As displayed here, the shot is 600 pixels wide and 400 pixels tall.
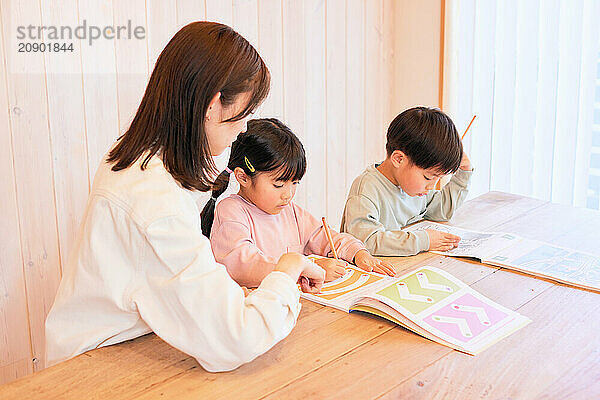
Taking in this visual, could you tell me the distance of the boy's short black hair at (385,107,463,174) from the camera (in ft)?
6.50

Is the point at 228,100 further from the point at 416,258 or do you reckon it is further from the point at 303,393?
the point at 416,258

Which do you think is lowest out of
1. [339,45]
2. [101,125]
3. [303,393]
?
[303,393]

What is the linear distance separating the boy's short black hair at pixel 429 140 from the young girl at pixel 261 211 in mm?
363

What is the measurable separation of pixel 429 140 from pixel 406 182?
6.1 inches

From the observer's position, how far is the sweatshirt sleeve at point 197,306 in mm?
1127

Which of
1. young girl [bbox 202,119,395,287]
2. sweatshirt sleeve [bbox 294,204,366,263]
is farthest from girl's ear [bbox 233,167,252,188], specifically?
sweatshirt sleeve [bbox 294,204,366,263]

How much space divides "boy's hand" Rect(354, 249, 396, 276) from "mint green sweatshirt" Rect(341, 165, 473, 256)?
0.33 feet

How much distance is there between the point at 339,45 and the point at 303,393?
2.25 m

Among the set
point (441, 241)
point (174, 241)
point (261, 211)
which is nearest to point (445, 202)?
point (441, 241)

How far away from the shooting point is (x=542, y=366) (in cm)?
118

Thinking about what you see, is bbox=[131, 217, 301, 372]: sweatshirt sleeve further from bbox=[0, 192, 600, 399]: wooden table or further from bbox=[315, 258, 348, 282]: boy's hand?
bbox=[315, 258, 348, 282]: boy's hand

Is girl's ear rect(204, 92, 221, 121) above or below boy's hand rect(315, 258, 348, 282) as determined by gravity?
above

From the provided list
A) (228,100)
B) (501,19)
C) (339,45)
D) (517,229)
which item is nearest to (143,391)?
(228,100)

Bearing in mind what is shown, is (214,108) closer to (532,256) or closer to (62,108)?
(532,256)
